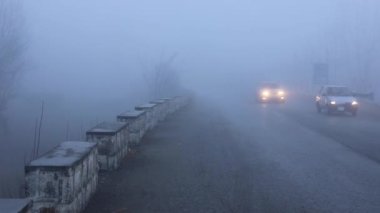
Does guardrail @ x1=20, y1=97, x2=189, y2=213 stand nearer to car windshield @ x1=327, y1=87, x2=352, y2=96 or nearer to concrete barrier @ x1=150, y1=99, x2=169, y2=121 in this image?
concrete barrier @ x1=150, y1=99, x2=169, y2=121

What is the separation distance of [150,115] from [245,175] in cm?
972

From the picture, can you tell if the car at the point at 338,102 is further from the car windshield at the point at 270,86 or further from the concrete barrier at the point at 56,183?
the concrete barrier at the point at 56,183

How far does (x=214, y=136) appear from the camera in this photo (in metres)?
18.8

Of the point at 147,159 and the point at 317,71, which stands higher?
the point at 317,71

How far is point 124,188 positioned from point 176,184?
1.00 meters

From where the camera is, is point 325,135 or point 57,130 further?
point 57,130

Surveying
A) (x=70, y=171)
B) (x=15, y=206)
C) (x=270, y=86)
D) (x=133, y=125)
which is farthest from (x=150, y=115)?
(x=270, y=86)

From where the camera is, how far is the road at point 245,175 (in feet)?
28.1

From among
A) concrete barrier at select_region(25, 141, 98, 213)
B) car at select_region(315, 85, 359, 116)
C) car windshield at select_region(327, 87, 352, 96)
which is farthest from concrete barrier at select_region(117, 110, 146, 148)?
car windshield at select_region(327, 87, 352, 96)

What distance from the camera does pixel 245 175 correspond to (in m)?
11.0

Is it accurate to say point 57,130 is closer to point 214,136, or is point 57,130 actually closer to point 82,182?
point 214,136

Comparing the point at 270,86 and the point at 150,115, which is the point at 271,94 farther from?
the point at 150,115

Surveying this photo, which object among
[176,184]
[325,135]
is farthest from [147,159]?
[325,135]

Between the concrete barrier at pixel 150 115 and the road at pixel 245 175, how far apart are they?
582 mm
